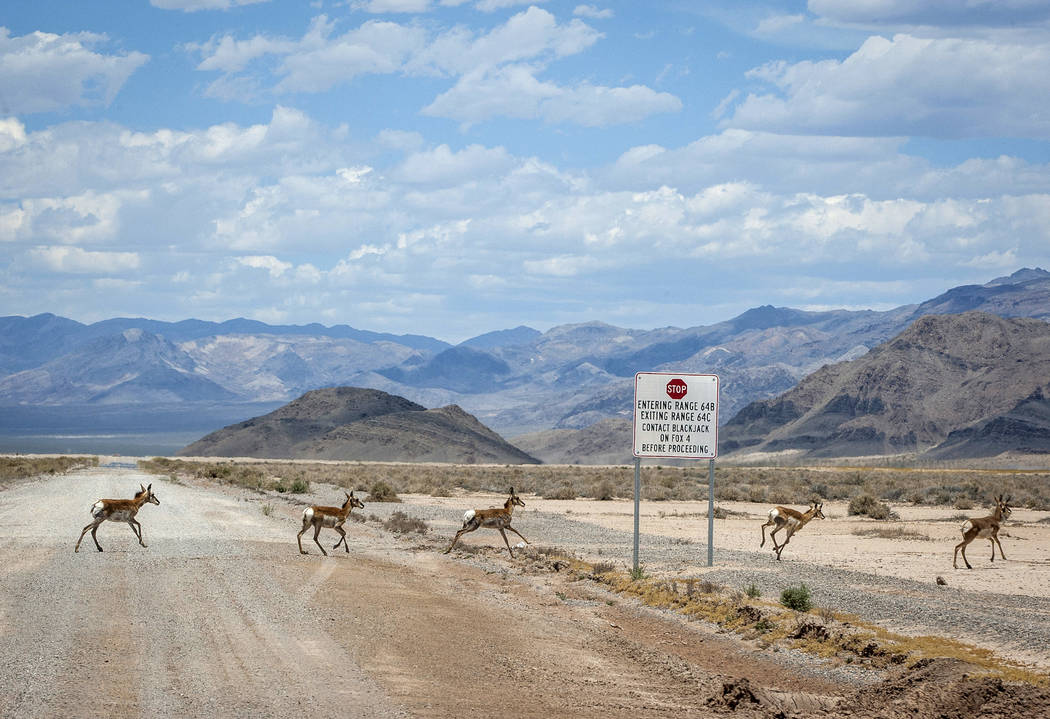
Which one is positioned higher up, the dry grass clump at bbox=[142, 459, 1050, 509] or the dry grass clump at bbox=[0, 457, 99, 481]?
the dry grass clump at bbox=[0, 457, 99, 481]

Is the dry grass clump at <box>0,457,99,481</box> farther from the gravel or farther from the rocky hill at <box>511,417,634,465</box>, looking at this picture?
the rocky hill at <box>511,417,634,465</box>

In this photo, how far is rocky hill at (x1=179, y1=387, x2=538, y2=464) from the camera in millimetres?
123125

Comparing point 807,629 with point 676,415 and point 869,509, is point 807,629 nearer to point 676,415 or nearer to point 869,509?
point 676,415

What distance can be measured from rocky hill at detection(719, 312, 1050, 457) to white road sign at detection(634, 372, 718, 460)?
96883mm

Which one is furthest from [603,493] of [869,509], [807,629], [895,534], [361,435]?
[361,435]

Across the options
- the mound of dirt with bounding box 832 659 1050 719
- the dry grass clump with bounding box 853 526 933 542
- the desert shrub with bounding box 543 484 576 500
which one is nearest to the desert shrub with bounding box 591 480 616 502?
the desert shrub with bounding box 543 484 576 500

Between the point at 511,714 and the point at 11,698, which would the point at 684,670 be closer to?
the point at 511,714

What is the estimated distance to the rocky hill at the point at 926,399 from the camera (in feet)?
385

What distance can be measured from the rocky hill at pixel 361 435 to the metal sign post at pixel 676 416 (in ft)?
322

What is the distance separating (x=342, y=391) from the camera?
15900cm

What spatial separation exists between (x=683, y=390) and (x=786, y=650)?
300 inches

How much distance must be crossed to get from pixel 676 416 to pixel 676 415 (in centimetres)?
2

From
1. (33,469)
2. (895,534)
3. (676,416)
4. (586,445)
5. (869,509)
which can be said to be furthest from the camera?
(586,445)

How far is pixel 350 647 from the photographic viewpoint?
40.7ft
